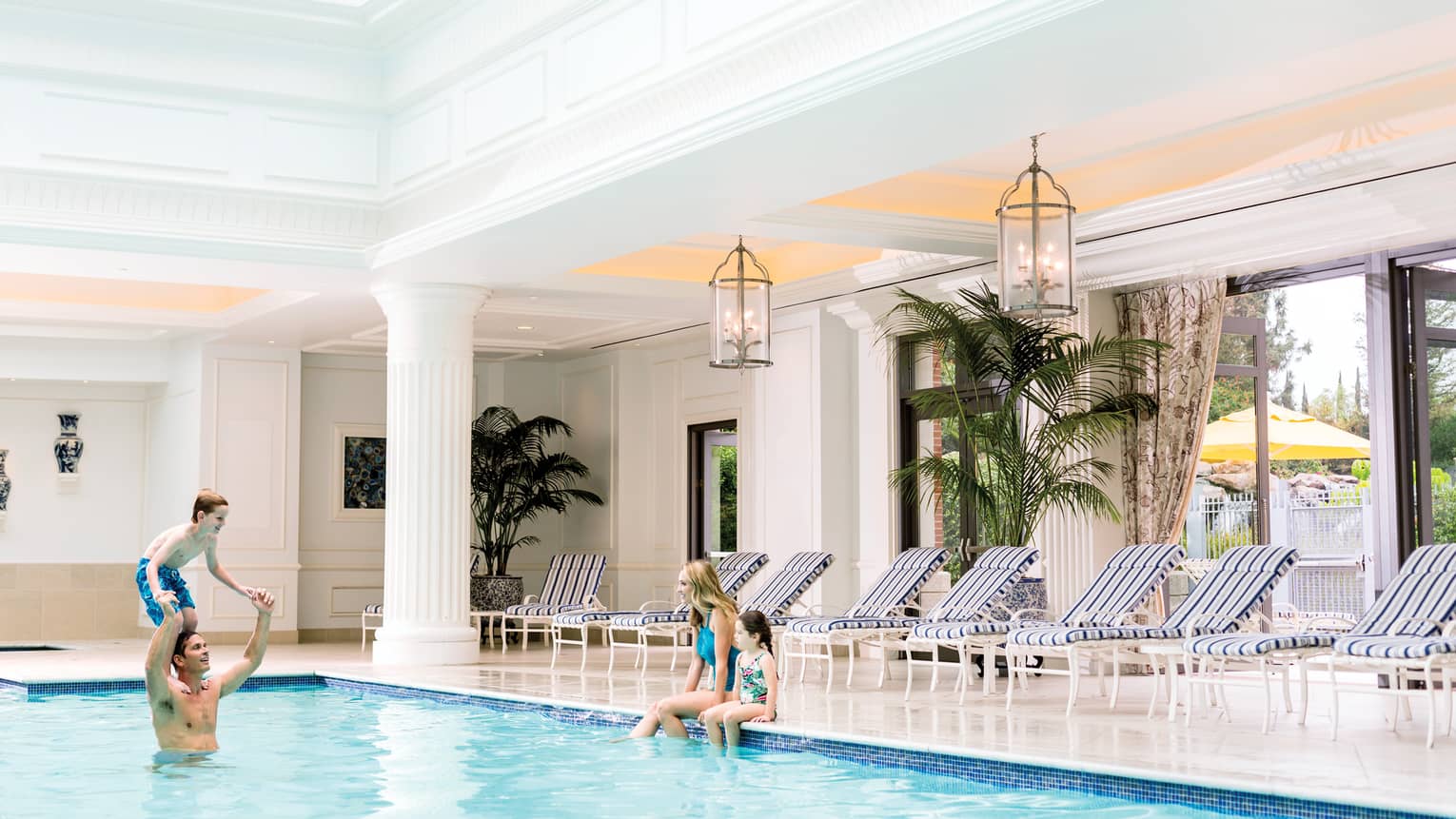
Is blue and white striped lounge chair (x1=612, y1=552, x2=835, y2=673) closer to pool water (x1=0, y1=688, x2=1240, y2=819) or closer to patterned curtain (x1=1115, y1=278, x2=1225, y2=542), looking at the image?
patterned curtain (x1=1115, y1=278, x2=1225, y2=542)

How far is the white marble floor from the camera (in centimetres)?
586

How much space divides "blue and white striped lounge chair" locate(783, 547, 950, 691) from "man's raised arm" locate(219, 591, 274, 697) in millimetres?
3980

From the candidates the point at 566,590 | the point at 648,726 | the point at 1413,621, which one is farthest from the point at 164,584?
the point at 1413,621

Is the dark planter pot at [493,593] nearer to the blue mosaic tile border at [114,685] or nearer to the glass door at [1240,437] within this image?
the blue mosaic tile border at [114,685]

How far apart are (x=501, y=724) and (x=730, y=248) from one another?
5.21m

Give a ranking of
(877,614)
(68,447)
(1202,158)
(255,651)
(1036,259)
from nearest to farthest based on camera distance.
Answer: (255,651)
(1036,259)
(1202,158)
(877,614)
(68,447)

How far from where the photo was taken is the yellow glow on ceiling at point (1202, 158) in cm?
852

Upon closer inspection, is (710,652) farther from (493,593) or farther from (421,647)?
(493,593)

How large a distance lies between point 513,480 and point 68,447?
482 cm

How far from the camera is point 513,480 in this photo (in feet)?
53.8

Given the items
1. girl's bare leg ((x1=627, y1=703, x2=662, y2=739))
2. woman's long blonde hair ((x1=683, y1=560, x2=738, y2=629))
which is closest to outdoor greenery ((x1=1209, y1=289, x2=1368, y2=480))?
woman's long blonde hair ((x1=683, y1=560, x2=738, y2=629))

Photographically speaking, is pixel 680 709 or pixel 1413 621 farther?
pixel 680 709

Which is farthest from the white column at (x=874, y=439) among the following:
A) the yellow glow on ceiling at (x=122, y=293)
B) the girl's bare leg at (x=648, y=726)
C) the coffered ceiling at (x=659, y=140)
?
the yellow glow on ceiling at (x=122, y=293)

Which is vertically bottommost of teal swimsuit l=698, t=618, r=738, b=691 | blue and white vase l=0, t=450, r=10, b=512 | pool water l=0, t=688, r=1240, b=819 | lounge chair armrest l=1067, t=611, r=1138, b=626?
pool water l=0, t=688, r=1240, b=819
